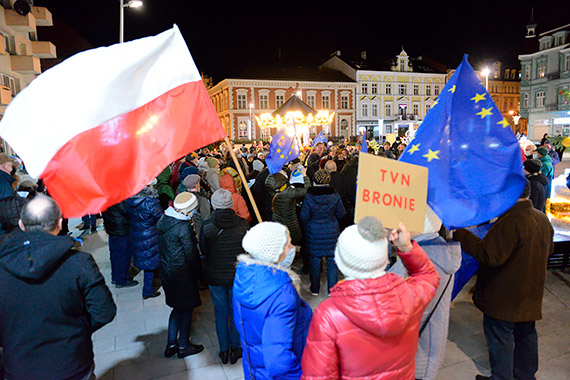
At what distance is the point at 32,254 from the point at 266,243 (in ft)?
4.71

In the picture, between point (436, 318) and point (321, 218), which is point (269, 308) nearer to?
point (436, 318)

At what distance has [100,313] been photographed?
260 centimetres

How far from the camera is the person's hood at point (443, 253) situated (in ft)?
8.87

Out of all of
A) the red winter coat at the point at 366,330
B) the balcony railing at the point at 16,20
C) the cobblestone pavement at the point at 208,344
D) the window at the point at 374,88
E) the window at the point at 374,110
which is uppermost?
the window at the point at 374,88

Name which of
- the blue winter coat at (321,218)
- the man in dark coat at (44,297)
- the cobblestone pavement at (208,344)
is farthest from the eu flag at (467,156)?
the man in dark coat at (44,297)

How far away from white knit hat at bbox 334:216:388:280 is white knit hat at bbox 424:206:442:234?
105 centimetres

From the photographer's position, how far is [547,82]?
4700 cm

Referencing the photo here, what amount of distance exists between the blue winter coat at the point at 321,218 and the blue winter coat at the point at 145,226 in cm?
222

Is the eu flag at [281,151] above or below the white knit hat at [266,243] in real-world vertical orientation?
above

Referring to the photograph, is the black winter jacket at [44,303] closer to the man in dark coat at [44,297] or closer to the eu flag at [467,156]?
the man in dark coat at [44,297]

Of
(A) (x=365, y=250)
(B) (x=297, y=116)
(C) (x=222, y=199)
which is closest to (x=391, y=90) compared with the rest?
(B) (x=297, y=116)

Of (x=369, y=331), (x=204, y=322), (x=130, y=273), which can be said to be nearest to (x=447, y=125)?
(x=369, y=331)

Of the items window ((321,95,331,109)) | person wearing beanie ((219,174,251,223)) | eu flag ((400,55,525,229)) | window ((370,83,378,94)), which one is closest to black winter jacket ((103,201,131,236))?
person wearing beanie ((219,174,251,223))

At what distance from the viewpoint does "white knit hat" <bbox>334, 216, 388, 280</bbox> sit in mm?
1910
